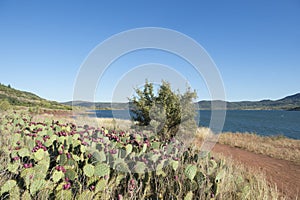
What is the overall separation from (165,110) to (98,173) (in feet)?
21.8

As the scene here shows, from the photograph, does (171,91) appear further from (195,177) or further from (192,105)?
(195,177)

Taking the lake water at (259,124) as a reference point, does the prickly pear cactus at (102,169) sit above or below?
above

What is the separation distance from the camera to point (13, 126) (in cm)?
476

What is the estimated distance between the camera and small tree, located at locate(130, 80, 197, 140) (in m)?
9.15

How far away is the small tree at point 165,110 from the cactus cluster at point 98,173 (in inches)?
205

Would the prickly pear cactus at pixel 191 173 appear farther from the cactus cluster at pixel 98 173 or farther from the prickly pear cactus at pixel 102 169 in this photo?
the prickly pear cactus at pixel 102 169

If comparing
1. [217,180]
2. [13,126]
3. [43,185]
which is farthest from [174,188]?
[13,126]

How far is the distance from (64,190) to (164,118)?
7156 mm

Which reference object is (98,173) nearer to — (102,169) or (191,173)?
(102,169)

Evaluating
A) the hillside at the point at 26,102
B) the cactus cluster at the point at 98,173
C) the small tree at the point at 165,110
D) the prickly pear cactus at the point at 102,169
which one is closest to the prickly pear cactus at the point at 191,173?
the cactus cluster at the point at 98,173

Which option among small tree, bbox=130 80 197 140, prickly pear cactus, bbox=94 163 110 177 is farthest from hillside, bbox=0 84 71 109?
prickly pear cactus, bbox=94 163 110 177

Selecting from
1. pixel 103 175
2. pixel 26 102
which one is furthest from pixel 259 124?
pixel 26 102

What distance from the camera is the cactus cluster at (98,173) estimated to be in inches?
88.7

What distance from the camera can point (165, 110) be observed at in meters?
8.95
